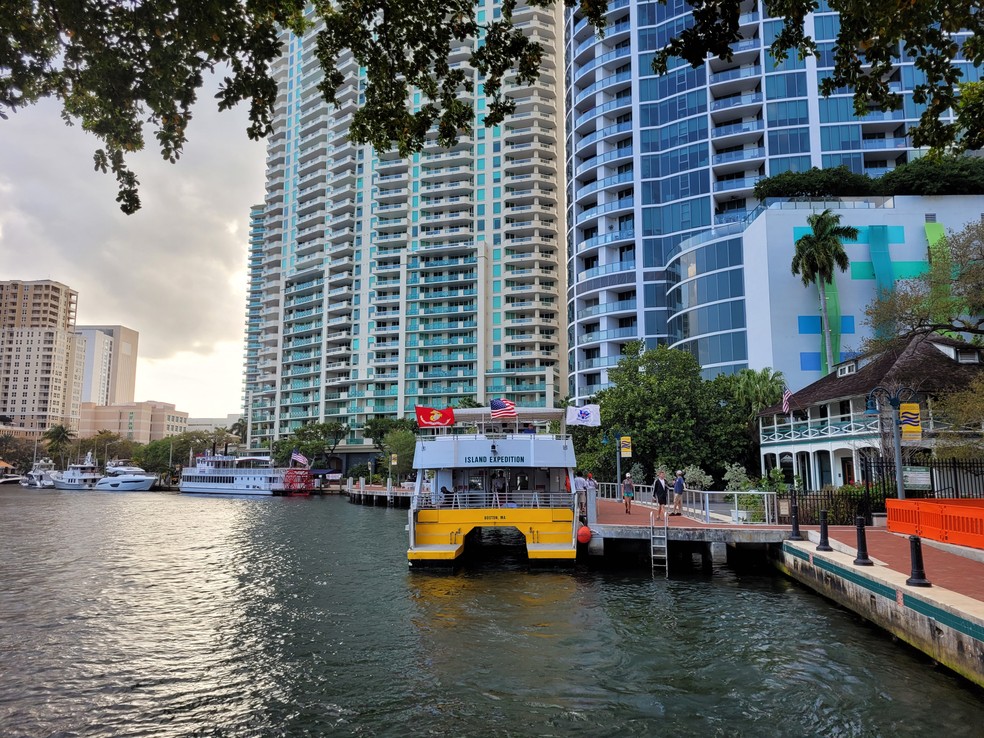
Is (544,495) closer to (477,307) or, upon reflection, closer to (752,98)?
(752,98)

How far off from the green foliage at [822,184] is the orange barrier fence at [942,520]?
43.2 meters

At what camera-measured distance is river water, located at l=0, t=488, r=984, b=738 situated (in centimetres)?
932

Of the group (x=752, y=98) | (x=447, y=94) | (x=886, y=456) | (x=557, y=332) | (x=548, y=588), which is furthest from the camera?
(x=557, y=332)

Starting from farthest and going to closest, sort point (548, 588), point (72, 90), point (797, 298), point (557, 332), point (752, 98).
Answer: point (557, 332)
point (752, 98)
point (797, 298)
point (548, 588)
point (72, 90)

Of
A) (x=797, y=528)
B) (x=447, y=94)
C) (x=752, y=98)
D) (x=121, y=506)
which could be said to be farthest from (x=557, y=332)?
(x=447, y=94)

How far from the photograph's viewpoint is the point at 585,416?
24.5m

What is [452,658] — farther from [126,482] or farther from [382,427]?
[126,482]

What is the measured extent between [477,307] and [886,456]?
70267mm

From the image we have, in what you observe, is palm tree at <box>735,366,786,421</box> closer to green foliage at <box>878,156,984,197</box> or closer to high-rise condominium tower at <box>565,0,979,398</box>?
high-rise condominium tower at <box>565,0,979,398</box>

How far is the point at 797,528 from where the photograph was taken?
19.1m

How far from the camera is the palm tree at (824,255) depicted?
1811 inches

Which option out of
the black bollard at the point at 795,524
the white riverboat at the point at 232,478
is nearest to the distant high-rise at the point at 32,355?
the white riverboat at the point at 232,478

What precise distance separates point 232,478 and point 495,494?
6899cm

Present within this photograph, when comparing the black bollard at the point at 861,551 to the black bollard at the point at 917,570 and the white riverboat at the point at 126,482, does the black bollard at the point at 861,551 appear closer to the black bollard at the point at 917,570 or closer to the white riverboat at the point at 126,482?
the black bollard at the point at 917,570
